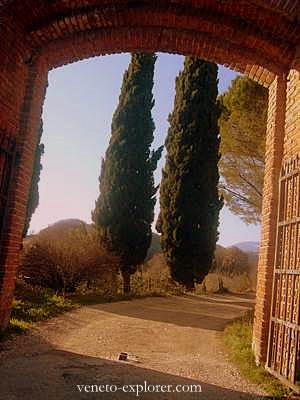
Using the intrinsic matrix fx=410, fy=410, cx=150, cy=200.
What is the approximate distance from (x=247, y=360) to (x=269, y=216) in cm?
188

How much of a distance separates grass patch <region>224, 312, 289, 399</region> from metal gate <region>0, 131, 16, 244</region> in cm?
344

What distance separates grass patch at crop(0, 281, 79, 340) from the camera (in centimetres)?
618

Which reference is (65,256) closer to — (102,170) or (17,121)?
(102,170)

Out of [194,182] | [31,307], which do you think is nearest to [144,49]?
[31,307]

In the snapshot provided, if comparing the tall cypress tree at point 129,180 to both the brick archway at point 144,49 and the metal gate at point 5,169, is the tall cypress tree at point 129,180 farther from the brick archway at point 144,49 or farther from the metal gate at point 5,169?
the metal gate at point 5,169

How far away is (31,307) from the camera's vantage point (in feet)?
27.6

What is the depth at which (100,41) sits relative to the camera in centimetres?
560

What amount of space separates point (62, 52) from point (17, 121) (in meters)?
1.23

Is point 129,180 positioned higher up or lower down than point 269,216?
higher up

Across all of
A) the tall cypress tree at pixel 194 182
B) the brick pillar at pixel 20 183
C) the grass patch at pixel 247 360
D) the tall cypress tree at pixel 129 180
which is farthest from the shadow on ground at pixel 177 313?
the brick pillar at pixel 20 183

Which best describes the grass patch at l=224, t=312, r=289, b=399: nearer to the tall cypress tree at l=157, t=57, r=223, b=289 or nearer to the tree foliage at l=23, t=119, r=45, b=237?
the tree foliage at l=23, t=119, r=45, b=237

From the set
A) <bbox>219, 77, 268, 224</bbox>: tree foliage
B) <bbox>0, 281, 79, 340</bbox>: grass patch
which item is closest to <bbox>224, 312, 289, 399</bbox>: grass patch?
<bbox>0, 281, 79, 340</bbox>: grass patch

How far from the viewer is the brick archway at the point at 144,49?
4866 millimetres

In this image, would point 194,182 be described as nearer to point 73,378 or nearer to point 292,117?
point 292,117
